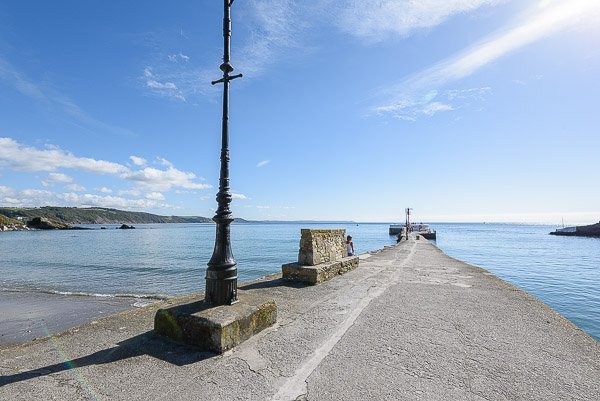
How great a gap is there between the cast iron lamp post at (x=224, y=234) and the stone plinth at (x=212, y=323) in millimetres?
208

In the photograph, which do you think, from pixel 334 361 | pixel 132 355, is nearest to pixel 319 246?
pixel 334 361

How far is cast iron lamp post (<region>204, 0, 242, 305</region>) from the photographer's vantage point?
4.85 meters

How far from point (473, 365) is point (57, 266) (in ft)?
96.7

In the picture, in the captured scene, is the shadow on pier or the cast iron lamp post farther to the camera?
the cast iron lamp post

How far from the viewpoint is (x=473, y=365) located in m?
3.91

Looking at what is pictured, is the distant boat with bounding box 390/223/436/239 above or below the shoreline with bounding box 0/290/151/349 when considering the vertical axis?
above

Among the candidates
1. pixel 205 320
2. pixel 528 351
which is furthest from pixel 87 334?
pixel 528 351

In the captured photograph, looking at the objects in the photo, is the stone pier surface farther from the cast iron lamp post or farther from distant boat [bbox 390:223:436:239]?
distant boat [bbox 390:223:436:239]

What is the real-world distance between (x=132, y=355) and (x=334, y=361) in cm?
270

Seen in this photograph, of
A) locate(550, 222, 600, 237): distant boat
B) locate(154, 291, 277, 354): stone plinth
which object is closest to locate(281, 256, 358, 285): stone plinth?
locate(154, 291, 277, 354): stone plinth

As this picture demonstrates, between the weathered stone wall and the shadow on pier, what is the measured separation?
17.1 ft

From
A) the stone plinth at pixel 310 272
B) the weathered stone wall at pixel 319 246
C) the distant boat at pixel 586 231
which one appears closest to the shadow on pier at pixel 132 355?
the stone plinth at pixel 310 272

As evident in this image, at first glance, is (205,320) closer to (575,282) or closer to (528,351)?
(528,351)

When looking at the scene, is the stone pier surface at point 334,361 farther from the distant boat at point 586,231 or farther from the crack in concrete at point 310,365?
the distant boat at point 586,231
